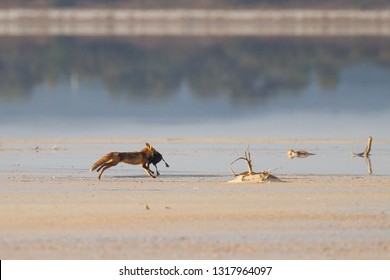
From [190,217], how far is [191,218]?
7 cm

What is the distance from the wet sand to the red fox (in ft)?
0.68

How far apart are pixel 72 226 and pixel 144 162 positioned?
4.18 meters

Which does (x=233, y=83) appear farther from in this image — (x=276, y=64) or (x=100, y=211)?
(x=100, y=211)

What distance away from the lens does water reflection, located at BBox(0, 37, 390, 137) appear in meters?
26.9

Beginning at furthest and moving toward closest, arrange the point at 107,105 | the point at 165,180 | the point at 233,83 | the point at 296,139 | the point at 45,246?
the point at 233,83 → the point at 107,105 → the point at 296,139 → the point at 165,180 → the point at 45,246

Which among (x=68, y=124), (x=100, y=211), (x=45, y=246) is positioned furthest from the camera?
(x=68, y=124)

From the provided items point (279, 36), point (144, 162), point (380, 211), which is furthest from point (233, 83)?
point (279, 36)

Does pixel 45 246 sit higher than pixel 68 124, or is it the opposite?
pixel 68 124

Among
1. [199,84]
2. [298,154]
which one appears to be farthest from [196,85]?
[298,154]

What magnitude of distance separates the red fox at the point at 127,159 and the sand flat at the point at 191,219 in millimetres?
288

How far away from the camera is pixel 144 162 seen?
50.1 feet

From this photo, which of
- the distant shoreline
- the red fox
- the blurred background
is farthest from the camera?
the distant shoreline

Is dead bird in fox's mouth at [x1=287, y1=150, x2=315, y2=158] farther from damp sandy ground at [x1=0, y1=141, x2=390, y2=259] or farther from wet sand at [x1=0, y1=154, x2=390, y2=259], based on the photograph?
wet sand at [x1=0, y1=154, x2=390, y2=259]

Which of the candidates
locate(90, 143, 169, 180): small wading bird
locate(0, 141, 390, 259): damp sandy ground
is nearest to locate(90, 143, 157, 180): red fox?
locate(90, 143, 169, 180): small wading bird
